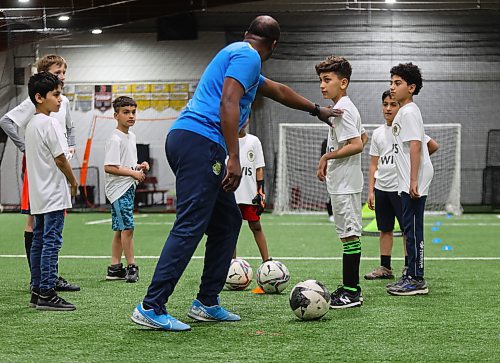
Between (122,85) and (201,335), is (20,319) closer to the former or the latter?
(201,335)

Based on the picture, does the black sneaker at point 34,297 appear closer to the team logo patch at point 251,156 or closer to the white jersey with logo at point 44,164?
the white jersey with logo at point 44,164

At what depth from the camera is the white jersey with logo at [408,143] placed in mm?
6031

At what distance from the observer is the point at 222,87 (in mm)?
4551

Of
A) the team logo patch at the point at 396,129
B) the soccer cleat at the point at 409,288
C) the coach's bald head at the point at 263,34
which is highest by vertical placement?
the coach's bald head at the point at 263,34

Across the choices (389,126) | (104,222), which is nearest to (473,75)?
(104,222)

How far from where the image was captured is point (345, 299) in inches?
214

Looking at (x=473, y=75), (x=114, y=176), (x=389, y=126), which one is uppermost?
(x=473, y=75)

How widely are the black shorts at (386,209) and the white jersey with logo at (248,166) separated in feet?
4.02

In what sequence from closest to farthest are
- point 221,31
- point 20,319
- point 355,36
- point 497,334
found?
point 497,334, point 20,319, point 355,36, point 221,31

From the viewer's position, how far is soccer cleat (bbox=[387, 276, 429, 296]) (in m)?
6.02

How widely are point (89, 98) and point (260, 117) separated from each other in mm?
4701

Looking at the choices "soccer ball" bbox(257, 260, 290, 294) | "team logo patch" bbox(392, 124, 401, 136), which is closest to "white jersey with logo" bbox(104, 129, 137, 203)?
"soccer ball" bbox(257, 260, 290, 294)

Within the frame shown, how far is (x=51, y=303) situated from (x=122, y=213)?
1801 mm

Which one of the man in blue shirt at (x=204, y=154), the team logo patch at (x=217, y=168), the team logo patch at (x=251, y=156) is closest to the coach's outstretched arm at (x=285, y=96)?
the man in blue shirt at (x=204, y=154)
